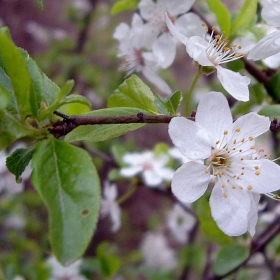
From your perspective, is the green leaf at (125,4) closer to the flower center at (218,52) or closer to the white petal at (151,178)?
the flower center at (218,52)

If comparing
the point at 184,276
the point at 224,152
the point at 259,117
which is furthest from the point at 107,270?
the point at 259,117

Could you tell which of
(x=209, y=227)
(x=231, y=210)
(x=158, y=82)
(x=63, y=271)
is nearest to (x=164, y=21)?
(x=158, y=82)

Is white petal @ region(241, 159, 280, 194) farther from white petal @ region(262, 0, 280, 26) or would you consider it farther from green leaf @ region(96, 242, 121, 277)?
green leaf @ region(96, 242, 121, 277)

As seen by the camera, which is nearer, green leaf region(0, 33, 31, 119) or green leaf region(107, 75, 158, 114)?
green leaf region(0, 33, 31, 119)

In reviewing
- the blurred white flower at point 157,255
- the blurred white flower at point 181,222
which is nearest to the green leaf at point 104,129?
the blurred white flower at point 181,222

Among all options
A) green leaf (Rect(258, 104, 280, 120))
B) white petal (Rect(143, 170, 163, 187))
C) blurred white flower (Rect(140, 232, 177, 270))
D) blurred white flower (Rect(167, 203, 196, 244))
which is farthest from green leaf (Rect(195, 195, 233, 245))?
blurred white flower (Rect(140, 232, 177, 270))

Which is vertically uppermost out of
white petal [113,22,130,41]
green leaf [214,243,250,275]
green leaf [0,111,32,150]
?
green leaf [0,111,32,150]
